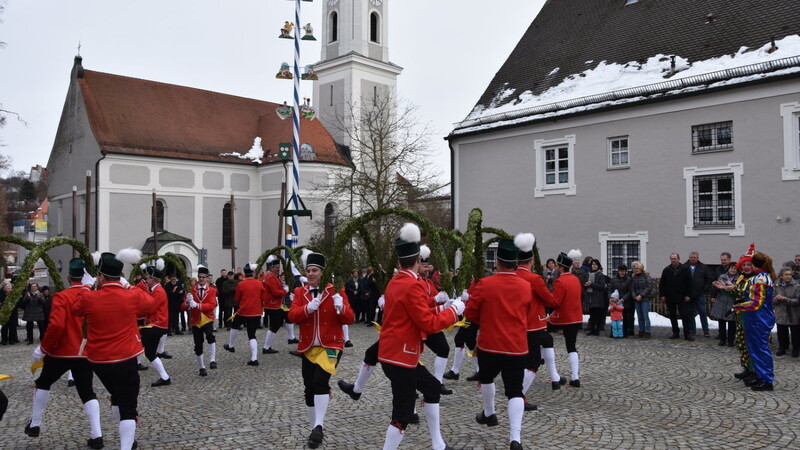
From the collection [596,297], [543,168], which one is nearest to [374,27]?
[543,168]

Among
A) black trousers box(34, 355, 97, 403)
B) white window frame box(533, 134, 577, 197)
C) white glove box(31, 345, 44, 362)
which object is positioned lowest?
black trousers box(34, 355, 97, 403)

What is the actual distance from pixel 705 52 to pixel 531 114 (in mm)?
5809

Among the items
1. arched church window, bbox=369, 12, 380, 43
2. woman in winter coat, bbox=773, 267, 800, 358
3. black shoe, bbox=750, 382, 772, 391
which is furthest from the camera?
arched church window, bbox=369, 12, 380, 43

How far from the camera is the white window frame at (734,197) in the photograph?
1866cm

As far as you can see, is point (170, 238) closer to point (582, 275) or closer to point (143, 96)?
point (143, 96)

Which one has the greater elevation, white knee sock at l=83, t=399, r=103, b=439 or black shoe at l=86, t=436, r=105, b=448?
white knee sock at l=83, t=399, r=103, b=439

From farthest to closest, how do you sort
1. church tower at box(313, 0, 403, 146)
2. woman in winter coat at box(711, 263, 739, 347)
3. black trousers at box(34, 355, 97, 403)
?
church tower at box(313, 0, 403, 146) → woman in winter coat at box(711, 263, 739, 347) → black trousers at box(34, 355, 97, 403)

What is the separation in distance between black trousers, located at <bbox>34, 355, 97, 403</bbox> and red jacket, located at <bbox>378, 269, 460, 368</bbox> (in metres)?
3.29

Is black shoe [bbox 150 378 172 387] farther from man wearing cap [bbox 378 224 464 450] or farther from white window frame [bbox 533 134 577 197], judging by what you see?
white window frame [bbox 533 134 577 197]

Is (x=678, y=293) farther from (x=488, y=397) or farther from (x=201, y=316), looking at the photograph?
(x=201, y=316)

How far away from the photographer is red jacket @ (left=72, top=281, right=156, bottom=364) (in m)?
6.21

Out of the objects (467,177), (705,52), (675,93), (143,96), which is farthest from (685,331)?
(143,96)

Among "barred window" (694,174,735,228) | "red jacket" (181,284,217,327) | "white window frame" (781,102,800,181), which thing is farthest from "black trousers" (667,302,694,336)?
"red jacket" (181,284,217,327)

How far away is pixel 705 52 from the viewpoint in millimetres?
20422
